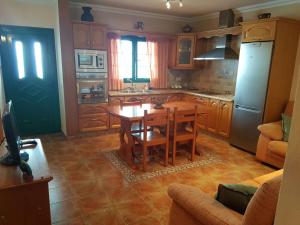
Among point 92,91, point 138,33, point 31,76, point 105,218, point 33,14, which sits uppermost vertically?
point 33,14

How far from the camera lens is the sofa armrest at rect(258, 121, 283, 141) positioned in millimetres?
3341

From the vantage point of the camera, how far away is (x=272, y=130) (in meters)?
3.40

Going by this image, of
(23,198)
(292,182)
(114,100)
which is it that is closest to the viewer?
(292,182)

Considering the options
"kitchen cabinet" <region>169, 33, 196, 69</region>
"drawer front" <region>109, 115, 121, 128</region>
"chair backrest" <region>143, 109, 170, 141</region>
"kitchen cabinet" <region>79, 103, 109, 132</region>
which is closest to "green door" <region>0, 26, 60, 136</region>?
"kitchen cabinet" <region>79, 103, 109, 132</region>

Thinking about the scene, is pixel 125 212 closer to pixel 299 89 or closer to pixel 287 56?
pixel 299 89

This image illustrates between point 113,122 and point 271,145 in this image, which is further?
point 113,122

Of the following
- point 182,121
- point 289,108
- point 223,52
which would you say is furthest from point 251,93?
point 182,121

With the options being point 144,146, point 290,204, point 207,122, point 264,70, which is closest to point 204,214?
point 290,204

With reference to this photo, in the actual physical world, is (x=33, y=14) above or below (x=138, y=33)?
above

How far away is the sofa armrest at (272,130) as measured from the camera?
3.34 m

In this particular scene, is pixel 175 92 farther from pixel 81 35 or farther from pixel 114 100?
pixel 81 35

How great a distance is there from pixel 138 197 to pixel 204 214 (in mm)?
1342

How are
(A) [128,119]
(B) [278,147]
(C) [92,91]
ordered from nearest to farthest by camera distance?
1. (A) [128,119]
2. (B) [278,147]
3. (C) [92,91]

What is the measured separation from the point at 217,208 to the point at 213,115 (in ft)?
11.4
